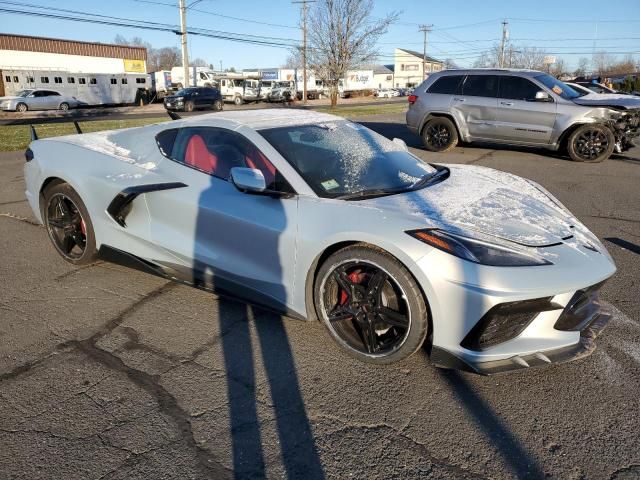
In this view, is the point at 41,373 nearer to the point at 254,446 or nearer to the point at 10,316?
the point at 10,316

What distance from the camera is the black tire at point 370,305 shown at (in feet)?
8.54

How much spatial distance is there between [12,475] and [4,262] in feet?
9.84

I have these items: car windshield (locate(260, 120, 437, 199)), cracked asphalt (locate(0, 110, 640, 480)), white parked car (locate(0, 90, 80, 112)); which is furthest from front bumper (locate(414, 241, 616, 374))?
white parked car (locate(0, 90, 80, 112))

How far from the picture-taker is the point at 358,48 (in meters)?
30.5

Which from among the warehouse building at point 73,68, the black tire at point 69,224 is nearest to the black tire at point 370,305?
the black tire at point 69,224

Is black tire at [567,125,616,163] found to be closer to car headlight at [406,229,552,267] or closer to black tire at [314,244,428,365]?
car headlight at [406,229,552,267]

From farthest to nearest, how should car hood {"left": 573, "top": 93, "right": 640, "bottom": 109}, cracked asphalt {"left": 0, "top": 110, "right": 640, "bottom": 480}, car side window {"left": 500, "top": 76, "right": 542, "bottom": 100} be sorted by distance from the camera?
car side window {"left": 500, "top": 76, "right": 542, "bottom": 100} → car hood {"left": 573, "top": 93, "right": 640, "bottom": 109} → cracked asphalt {"left": 0, "top": 110, "right": 640, "bottom": 480}

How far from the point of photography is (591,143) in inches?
381

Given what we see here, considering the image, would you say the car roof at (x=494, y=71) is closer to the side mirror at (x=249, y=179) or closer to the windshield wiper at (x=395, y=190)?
the windshield wiper at (x=395, y=190)

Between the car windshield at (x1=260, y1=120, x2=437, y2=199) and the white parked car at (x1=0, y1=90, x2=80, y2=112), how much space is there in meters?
33.8

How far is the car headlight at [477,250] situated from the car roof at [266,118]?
1520 mm

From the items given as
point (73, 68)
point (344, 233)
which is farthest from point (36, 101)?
point (344, 233)

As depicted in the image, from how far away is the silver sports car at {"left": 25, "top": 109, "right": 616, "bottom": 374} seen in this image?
247 centimetres

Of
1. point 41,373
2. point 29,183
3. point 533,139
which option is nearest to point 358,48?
point 533,139
